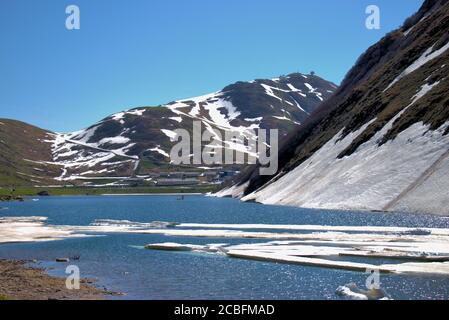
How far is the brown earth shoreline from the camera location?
39.1 m

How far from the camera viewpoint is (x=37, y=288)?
42.2m

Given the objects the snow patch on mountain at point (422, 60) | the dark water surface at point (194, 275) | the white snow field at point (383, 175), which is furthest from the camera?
the snow patch on mountain at point (422, 60)

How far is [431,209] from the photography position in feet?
287

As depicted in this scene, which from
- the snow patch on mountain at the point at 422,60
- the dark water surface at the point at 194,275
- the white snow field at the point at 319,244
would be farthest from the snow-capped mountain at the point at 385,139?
the dark water surface at the point at 194,275

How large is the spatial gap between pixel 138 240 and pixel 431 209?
45.0 m

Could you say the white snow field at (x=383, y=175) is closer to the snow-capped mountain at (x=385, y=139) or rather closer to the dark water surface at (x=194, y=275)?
the snow-capped mountain at (x=385, y=139)

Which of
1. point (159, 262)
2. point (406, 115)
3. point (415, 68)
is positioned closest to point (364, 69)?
point (415, 68)

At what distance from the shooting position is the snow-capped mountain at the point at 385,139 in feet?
324

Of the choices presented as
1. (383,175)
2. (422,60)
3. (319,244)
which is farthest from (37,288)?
(422,60)

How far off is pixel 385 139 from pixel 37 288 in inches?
3636

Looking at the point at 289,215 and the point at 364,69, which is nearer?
the point at 289,215

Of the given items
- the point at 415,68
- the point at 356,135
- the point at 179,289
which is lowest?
the point at 179,289

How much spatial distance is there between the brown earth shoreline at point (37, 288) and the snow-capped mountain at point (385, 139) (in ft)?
200
